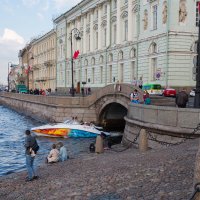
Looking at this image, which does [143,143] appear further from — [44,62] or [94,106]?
[44,62]

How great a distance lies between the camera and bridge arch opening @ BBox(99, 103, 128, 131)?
1359 inches

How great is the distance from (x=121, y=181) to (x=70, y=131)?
19364mm

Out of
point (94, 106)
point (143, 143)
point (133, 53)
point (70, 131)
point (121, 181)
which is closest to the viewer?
point (121, 181)

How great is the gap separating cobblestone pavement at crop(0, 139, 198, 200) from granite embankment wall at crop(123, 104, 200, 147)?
2.10 ft

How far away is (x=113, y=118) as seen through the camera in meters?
35.7

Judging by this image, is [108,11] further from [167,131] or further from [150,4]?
[167,131]

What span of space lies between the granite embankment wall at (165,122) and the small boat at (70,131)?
10.8 meters

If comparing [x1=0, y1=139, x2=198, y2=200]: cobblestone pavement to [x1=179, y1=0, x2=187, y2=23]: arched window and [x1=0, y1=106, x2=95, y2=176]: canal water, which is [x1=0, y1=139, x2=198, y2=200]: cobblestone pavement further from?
[x1=179, y1=0, x2=187, y2=23]: arched window

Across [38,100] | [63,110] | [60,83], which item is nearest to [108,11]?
[38,100]

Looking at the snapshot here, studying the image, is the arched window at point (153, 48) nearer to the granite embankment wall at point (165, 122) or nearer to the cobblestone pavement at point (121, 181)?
the granite embankment wall at point (165, 122)

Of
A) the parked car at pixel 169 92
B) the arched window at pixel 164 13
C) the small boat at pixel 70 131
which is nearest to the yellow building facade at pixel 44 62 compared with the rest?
the arched window at pixel 164 13

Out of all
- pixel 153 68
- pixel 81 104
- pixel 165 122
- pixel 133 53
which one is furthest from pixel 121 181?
pixel 133 53

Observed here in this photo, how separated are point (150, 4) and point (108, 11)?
473 inches

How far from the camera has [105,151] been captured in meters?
18.5
